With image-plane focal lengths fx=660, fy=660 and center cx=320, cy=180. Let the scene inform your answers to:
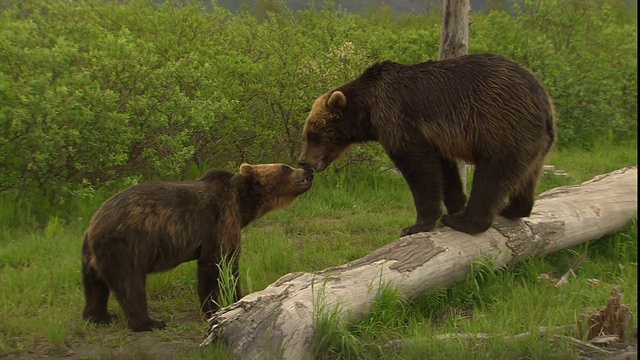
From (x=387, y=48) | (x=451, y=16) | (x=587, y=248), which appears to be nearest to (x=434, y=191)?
(x=587, y=248)

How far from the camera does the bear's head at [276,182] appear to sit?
5762 millimetres

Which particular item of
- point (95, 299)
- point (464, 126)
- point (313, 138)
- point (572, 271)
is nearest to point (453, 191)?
point (464, 126)

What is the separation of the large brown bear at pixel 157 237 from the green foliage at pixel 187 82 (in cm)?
276

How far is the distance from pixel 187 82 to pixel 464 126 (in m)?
4.89

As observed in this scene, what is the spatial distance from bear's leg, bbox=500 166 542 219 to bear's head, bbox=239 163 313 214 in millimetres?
1787

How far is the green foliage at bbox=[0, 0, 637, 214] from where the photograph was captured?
→ 25.2 feet

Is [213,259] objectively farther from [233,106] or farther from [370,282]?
[233,106]

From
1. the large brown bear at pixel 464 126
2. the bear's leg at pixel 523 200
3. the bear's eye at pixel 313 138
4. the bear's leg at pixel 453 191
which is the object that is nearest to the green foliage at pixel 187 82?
the bear's eye at pixel 313 138

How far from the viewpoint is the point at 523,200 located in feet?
18.6

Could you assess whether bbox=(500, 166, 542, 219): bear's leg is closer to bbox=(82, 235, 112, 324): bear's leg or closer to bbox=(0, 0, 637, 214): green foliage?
bbox=(82, 235, 112, 324): bear's leg

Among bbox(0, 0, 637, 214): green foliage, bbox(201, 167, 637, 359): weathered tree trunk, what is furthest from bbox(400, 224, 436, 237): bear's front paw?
bbox(0, 0, 637, 214): green foliage

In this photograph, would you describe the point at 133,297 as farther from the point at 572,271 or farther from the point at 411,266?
the point at 572,271

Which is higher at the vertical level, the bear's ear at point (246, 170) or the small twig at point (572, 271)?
the bear's ear at point (246, 170)

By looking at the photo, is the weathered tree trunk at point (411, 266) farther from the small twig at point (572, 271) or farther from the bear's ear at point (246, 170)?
the bear's ear at point (246, 170)
